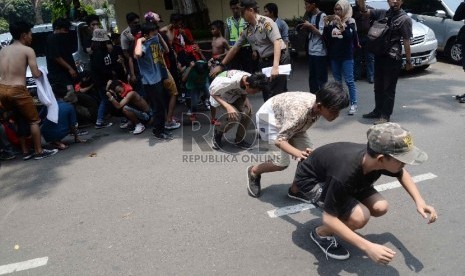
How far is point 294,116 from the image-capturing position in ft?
10.3

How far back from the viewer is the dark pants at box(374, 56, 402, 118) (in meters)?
5.41

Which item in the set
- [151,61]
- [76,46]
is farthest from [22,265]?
[76,46]

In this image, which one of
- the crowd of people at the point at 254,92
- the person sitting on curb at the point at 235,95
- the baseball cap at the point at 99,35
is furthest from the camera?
the baseball cap at the point at 99,35

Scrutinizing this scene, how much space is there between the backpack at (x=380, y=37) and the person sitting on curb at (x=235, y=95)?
1.79 meters

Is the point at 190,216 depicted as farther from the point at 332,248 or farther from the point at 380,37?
the point at 380,37

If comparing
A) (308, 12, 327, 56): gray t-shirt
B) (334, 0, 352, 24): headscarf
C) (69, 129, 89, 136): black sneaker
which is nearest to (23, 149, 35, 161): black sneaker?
(69, 129, 89, 136): black sneaker

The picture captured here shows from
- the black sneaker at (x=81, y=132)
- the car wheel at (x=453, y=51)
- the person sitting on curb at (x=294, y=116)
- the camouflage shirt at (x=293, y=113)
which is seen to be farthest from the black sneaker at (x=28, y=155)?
the car wheel at (x=453, y=51)

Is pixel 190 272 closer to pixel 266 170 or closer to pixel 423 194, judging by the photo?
pixel 266 170

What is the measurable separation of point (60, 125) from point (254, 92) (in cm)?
301

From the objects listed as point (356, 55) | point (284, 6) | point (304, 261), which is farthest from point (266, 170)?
point (284, 6)

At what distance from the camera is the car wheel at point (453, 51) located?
29.5 feet

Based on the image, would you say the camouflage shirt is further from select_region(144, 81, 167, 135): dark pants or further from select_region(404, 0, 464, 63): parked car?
select_region(404, 0, 464, 63): parked car

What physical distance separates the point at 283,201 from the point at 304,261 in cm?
92

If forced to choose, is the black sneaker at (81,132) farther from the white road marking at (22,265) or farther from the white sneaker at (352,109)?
the white sneaker at (352,109)
